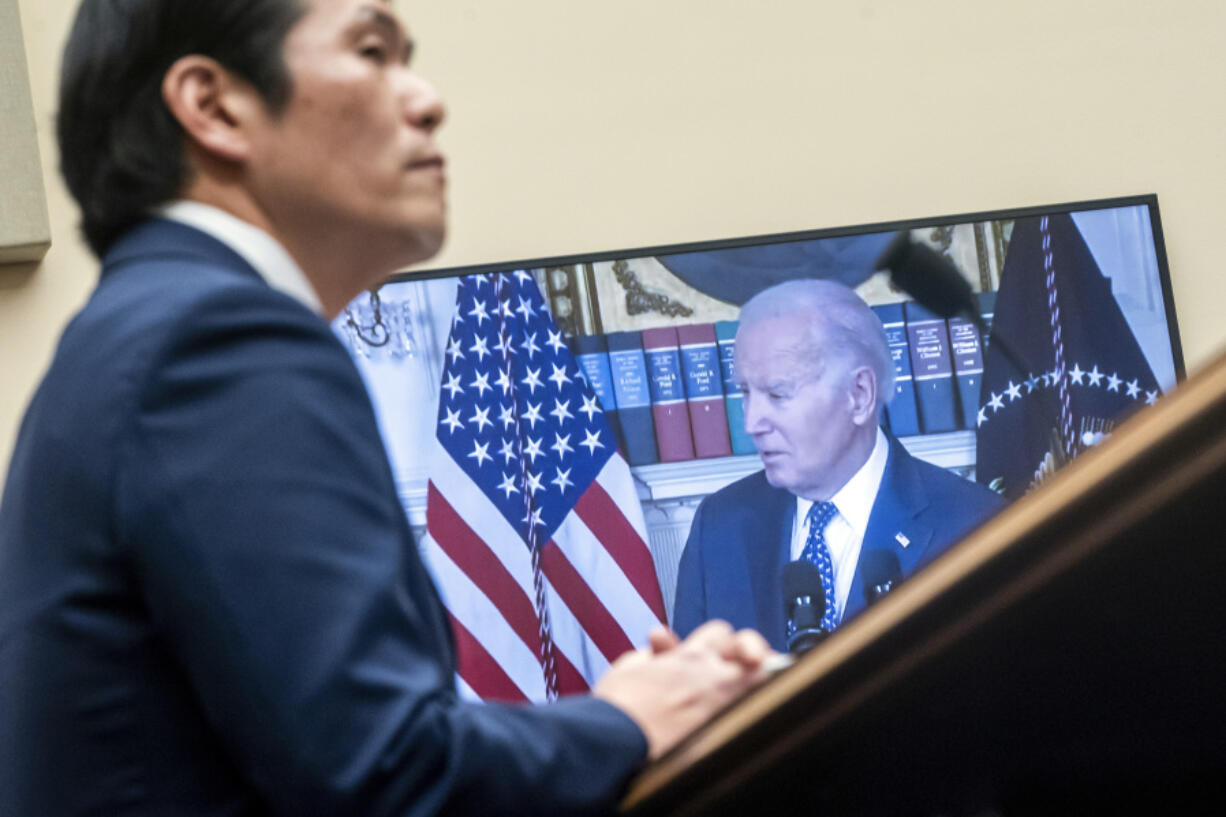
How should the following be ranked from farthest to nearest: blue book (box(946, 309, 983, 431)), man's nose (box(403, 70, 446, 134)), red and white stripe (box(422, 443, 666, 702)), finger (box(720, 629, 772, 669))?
blue book (box(946, 309, 983, 431)), red and white stripe (box(422, 443, 666, 702)), man's nose (box(403, 70, 446, 134)), finger (box(720, 629, 772, 669))

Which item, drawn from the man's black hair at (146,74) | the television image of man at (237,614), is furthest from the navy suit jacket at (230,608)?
the man's black hair at (146,74)

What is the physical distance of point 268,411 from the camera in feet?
2.78

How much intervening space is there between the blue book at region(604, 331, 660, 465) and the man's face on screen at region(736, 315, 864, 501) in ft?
0.82

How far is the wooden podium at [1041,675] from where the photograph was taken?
0.56 metres

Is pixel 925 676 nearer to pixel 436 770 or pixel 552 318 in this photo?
pixel 436 770

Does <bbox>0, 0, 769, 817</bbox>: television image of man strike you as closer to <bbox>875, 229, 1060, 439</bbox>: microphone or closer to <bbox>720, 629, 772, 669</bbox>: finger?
<bbox>720, 629, 772, 669</bbox>: finger

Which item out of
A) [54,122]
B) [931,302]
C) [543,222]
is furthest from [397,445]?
[54,122]

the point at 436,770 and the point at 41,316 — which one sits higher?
the point at 41,316

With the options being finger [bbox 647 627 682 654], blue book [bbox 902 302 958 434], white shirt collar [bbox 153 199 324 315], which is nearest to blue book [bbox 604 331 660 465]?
blue book [bbox 902 302 958 434]

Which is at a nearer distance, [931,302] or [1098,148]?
[931,302]

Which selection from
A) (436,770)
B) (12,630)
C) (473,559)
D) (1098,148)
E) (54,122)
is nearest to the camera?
(436,770)

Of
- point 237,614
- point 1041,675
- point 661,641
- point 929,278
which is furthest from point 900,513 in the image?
point 1041,675

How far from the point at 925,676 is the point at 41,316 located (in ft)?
12.6

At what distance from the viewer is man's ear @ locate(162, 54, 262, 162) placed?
1147 millimetres
